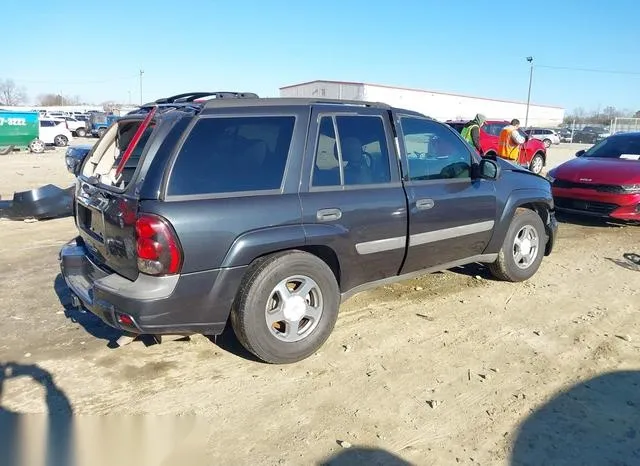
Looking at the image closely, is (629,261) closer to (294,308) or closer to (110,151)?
(294,308)

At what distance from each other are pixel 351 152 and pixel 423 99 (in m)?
51.7

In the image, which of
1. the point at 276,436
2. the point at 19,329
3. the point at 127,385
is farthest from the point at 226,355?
the point at 19,329

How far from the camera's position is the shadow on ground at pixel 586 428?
109 inches

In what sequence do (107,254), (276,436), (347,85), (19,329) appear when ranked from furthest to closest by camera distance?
(347,85), (19,329), (107,254), (276,436)

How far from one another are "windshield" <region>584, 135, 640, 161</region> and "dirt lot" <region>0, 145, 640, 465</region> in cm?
450

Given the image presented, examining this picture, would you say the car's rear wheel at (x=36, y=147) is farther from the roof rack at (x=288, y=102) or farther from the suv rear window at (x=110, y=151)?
the roof rack at (x=288, y=102)

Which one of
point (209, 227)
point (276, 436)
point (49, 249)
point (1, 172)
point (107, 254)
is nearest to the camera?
point (276, 436)

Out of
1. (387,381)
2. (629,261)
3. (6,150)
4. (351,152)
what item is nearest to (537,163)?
(629,261)

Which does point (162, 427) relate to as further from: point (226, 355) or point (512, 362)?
point (512, 362)

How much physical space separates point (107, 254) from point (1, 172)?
15.4 meters

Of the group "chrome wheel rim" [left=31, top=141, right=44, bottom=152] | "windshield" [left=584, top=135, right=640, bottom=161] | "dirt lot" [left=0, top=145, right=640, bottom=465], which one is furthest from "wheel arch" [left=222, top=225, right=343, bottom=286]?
"chrome wheel rim" [left=31, top=141, right=44, bottom=152]

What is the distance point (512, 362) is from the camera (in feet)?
12.5

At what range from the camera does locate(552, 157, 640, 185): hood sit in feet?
25.7

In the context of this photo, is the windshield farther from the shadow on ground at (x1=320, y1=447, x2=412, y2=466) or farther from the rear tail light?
the rear tail light
